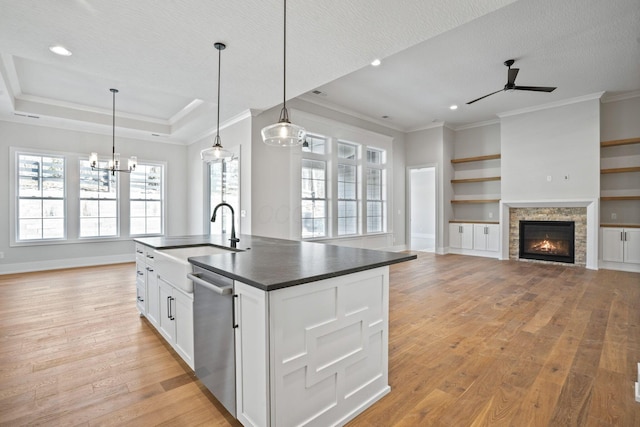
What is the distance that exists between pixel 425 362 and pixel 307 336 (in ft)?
4.59

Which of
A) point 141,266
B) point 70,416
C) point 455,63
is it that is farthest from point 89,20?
point 455,63

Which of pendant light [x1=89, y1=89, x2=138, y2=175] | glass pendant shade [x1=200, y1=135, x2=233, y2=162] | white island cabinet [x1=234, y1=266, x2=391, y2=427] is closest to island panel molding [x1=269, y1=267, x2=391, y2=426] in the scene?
white island cabinet [x1=234, y1=266, x2=391, y2=427]

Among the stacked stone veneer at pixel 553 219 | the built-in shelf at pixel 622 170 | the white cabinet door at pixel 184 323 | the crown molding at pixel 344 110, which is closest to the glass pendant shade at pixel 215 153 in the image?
the white cabinet door at pixel 184 323

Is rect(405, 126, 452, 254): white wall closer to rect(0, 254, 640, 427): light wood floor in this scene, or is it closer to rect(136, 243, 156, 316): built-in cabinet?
rect(0, 254, 640, 427): light wood floor

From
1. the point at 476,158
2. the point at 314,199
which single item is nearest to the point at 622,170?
the point at 476,158

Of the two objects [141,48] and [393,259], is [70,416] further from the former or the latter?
[141,48]

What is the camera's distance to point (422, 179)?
11.0m

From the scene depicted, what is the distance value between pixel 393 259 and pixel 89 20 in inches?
127

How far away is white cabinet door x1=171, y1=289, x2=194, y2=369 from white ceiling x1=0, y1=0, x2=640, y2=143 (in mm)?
2340

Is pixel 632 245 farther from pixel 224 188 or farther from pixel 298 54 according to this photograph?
pixel 224 188

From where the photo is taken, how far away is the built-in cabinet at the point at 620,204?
573 cm

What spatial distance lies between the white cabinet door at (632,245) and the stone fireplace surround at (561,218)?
422 millimetres

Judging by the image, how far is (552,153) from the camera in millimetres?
6477

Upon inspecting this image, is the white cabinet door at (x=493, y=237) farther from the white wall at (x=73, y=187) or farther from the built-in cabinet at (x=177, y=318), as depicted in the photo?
the white wall at (x=73, y=187)
